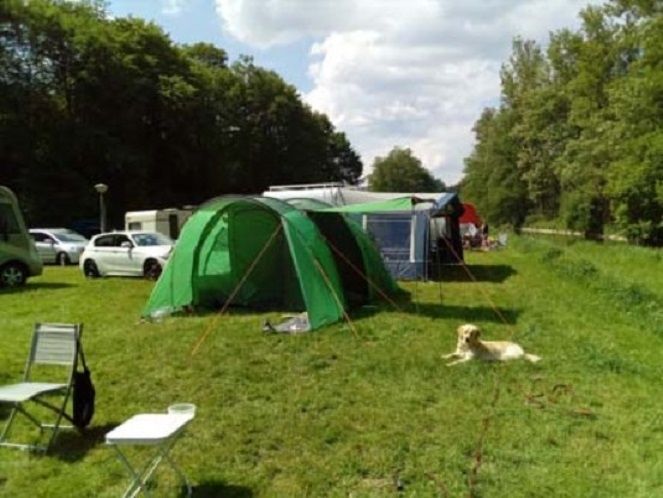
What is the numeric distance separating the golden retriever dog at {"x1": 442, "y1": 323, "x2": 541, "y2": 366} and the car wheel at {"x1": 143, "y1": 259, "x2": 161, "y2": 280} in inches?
450

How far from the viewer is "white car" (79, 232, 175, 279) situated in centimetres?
1825

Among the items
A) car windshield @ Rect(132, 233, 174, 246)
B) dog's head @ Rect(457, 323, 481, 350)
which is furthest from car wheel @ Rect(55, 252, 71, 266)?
dog's head @ Rect(457, 323, 481, 350)

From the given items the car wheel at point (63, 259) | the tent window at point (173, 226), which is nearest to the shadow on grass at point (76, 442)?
the car wheel at point (63, 259)

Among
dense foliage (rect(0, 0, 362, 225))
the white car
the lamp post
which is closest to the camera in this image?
the white car

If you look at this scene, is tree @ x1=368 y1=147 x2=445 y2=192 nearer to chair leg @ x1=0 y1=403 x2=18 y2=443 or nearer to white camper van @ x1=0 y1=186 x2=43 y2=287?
white camper van @ x1=0 y1=186 x2=43 y2=287

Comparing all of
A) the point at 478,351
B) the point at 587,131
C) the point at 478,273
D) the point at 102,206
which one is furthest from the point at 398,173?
the point at 478,351

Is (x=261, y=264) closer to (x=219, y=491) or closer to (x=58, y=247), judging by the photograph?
(x=219, y=491)

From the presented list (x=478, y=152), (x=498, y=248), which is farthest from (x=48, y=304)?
(x=478, y=152)

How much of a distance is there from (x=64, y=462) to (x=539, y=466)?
345cm

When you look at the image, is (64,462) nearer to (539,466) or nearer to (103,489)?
(103,489)

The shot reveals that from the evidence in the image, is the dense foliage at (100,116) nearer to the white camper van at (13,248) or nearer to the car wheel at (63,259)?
the car wheel at (63,259)

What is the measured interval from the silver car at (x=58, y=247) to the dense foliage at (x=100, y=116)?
10.4 metres

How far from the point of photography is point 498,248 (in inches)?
1296

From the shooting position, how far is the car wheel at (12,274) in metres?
16.5
